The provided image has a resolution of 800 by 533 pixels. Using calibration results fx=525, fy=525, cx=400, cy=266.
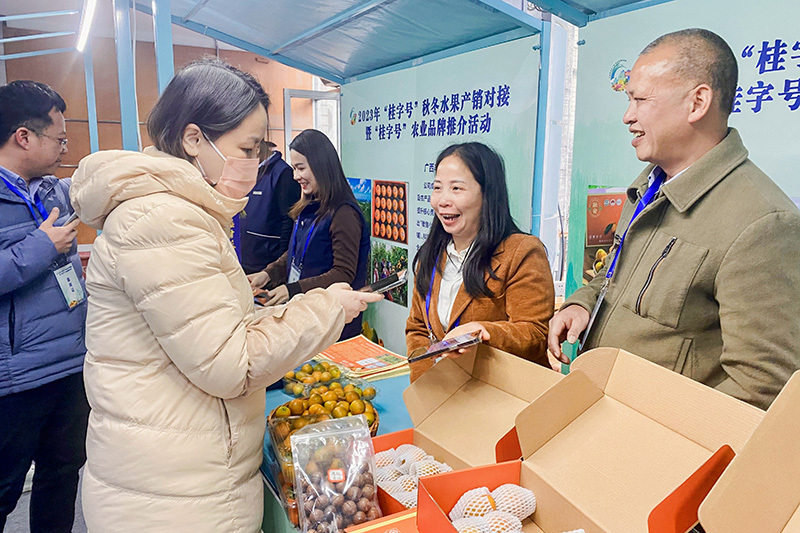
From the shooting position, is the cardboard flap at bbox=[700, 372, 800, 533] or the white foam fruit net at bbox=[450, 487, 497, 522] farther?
the white foam fruit net at bbox=[450, 487, 497, 522]

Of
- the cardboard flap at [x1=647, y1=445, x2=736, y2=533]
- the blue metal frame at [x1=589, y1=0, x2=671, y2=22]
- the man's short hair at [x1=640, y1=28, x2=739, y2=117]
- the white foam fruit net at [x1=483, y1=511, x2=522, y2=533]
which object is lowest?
the white foam fruit net at [x1=483, y1=511, x2=522, y2=533]

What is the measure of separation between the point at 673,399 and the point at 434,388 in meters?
0.58

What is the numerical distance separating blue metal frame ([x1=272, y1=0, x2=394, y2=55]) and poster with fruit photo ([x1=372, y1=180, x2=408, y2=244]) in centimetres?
107

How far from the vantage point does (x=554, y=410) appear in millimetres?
983

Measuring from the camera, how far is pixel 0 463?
185 centimetres

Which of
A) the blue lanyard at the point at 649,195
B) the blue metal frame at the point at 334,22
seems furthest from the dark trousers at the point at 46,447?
the blue metal frame at the point at 334,22

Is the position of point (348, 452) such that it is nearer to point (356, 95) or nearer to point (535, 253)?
point (535, 253)

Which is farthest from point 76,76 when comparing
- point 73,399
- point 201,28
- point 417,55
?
point 73,399

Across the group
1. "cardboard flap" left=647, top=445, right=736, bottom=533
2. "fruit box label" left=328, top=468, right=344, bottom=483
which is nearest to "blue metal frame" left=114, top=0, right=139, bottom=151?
"fruit box label" left=328, top=468, right=344, bottom=483

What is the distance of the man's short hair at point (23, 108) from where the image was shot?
192cm

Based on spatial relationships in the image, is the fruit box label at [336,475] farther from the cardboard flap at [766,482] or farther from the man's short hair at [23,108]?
the man's short hair at [23,108]

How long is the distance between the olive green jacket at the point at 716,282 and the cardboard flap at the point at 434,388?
39cm

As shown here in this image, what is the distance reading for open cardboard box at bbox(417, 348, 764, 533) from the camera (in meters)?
0.81

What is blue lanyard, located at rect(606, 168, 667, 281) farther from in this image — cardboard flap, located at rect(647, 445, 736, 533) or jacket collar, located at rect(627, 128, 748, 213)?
cardboard flap, located at rect(647, 445, 736, 533)
